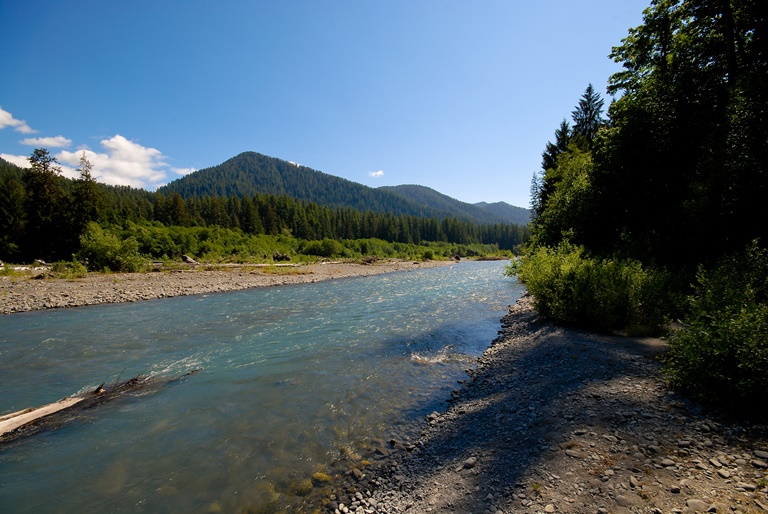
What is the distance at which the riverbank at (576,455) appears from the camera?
12.4 feet

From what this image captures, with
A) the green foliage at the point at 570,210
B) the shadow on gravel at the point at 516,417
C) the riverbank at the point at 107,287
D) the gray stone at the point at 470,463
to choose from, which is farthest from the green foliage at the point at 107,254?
the gray stone at the point at 470,463

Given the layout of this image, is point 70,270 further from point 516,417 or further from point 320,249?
point 320,249

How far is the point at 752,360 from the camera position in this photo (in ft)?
15.4

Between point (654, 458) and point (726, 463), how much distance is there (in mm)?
704

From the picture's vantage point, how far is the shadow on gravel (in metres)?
4.79

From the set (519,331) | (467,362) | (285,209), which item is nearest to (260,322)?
(467,362)

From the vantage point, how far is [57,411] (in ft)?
26.3

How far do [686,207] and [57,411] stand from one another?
19834mm

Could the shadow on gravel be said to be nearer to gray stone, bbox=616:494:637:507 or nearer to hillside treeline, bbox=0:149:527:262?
gray stone, bbox=616:494:637:507

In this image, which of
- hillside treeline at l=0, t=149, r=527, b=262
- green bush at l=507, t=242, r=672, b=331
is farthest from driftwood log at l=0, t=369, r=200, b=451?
hillside treeline at l=0, t=149, r=527, b=262

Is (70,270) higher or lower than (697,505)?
lower

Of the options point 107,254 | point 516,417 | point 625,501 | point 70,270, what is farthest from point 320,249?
point 625,501

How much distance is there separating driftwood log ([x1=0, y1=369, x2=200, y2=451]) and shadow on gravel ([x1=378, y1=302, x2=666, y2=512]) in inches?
320

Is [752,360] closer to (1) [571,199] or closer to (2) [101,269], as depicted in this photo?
(1) [571,199]
